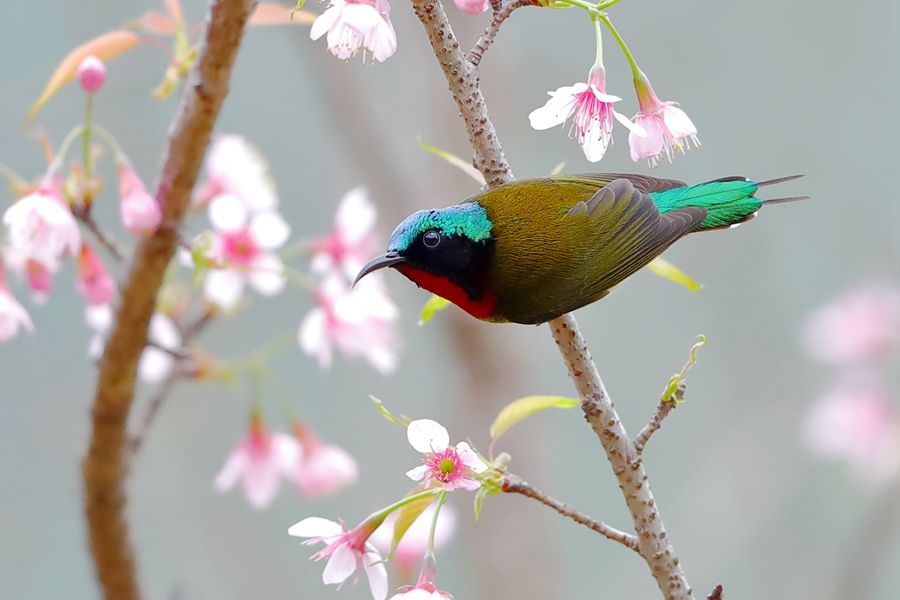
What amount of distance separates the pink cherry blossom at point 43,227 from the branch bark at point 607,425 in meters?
0.55

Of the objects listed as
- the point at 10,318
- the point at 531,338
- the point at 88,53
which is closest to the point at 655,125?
the point at 88,53

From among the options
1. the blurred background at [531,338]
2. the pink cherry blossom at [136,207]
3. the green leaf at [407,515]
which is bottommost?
the green leaf at [407,515]

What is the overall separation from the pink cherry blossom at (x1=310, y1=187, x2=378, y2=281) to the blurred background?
3.65 ft

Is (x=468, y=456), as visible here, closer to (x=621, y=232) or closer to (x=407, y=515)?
(x=407, y=515)

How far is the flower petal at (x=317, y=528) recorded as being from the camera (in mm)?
1042

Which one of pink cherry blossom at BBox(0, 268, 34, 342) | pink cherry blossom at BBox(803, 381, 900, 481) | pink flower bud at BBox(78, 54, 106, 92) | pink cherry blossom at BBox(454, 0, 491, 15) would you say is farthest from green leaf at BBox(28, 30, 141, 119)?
pink cherry blossom at BBox(803, 381, 900, 481)

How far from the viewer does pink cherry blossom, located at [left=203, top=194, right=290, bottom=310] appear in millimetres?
1578

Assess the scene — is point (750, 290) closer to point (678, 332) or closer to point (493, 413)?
point (678, 332)

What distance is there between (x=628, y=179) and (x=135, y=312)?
59 cm

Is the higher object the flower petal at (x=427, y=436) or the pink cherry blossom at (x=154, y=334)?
the pink cherry blossom at (x=154, y=334)

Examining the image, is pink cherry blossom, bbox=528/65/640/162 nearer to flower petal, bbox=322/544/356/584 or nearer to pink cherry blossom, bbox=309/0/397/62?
pink cherry blossom, bbox=309/0/397/62

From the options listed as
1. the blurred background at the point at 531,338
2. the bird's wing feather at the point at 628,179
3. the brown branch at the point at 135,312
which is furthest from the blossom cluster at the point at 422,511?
the blurred background at the point at 531,338

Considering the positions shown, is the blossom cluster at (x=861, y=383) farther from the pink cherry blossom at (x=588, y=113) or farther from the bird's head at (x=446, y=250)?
the pink cherry blossom at (x=588, y=113)

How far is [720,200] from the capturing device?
1471 millimetres
